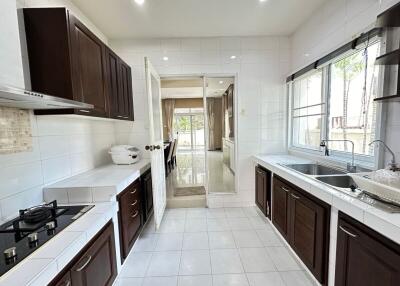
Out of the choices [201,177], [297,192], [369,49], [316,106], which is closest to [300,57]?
[316,106]

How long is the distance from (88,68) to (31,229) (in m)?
1.34

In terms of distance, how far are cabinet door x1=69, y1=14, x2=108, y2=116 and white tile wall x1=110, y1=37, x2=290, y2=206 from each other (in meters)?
0.97

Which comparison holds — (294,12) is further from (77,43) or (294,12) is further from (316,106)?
(77,43)

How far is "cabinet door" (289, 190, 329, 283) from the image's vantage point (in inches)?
54.6

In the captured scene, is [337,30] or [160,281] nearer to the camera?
[160,281]

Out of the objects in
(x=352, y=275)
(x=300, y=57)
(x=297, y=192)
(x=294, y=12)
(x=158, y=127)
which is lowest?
(x=352, y=275)

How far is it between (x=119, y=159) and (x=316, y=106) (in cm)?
265

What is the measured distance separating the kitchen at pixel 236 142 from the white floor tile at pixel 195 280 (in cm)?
1

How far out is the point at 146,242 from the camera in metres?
2.26

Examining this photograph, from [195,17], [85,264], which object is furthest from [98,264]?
[195,17]

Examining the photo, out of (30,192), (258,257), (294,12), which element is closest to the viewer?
(30,192)

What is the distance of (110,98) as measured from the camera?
7.10 ft

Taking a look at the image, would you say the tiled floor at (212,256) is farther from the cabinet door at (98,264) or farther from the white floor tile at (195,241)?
the cabinet door at (98,264)

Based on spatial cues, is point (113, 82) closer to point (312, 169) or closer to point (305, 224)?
point (305, 224)
